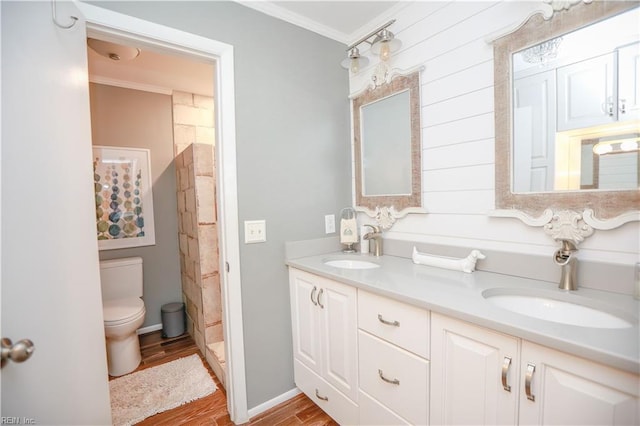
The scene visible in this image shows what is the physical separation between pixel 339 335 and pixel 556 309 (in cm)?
93

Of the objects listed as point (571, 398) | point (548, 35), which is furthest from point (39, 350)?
point (548, 35)

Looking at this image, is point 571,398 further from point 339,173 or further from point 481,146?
point 339,173

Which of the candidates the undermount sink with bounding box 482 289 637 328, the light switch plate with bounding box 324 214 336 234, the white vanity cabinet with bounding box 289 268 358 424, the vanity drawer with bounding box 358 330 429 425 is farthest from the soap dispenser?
the undermount sink with bounding box 482 289 637 328

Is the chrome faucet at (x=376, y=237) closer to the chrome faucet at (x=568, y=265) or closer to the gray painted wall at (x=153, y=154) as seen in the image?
the chrome faucet at (x=568, y=265)

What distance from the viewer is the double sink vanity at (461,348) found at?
697 mm

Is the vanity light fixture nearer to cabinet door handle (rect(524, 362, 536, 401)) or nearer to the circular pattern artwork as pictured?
cabinet door handle (rect(524, 362, 536, 401))

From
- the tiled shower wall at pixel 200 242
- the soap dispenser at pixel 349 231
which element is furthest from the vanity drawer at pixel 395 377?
the tiled shower wall at pixel 200 242

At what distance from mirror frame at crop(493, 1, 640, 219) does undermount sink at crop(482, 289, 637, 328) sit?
347mm

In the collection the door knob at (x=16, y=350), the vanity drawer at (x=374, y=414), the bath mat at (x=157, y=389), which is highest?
the door knob at (x=16, y=350)

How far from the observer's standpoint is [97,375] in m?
1.11

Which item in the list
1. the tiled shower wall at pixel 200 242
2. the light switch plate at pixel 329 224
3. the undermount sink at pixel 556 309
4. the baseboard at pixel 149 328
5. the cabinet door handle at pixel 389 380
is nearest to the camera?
the undermount sink at pixel 556 309

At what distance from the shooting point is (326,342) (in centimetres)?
154

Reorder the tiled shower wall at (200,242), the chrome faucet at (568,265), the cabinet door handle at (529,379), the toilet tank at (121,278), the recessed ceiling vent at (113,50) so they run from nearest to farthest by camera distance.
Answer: the cabinet door handle at (529,379) → the chrome faucet at (568,265) → the recessed ceiling vent at (113,50) → the tiled shower wall at (200,242) → the toilet tank at (121,278)

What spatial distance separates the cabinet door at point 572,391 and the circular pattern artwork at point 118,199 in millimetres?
3103
